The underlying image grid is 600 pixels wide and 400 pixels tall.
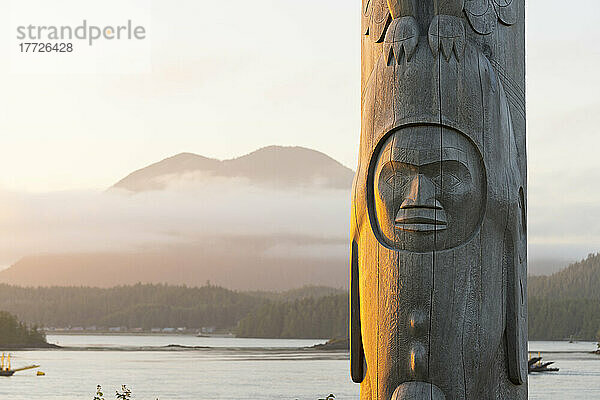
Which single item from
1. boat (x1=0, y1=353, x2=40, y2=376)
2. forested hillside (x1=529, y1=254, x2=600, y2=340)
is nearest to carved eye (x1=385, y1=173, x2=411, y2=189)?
forested hillside (x1=529, y1=254, x2=600, y2=340)

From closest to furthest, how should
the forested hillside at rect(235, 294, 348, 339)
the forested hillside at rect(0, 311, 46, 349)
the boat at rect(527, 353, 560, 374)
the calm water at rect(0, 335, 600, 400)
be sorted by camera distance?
the boat at rect(527, 353, 560, 374) < the forested hillside at rect(235, 294, 348, 339) < the calm water at rect(0, 335, 600, 400) < the forested hillside at rect(0, 311, 46, 349)

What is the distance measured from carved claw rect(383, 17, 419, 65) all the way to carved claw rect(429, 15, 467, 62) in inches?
2.2

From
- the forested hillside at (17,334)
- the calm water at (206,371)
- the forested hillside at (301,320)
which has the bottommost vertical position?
the calm water at (206,371)

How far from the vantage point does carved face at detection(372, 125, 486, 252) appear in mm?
2627

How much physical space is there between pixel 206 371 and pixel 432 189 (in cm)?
904

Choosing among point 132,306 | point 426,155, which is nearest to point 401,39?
point 426,155

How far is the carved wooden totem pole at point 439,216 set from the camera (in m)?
2.61

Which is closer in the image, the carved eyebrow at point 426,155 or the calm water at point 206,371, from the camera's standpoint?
the carved eyebrow at point 426,155

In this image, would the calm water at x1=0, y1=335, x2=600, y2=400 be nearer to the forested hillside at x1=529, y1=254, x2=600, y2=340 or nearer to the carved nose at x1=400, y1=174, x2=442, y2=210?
the forested hillside at x1=529, y1=254, x2=600, y2=340

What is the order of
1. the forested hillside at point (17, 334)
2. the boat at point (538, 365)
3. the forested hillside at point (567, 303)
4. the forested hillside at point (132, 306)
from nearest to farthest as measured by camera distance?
1. the forested hillside at point (567, 303)
2. the boat at point (538, 365)
3. the forested hillside at point (132, 306)
4. the forested hillside at point (17, 334)

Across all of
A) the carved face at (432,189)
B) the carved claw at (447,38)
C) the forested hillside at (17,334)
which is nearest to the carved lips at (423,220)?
the carved face at (432,189)

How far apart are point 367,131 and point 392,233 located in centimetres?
36

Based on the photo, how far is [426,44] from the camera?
270cm

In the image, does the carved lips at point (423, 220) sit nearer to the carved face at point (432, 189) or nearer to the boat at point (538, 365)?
the carved face at point (432, 189)
